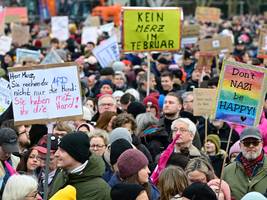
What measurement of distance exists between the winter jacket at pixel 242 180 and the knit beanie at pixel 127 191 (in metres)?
2.03

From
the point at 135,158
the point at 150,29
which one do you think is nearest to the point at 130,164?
the point at 135,158

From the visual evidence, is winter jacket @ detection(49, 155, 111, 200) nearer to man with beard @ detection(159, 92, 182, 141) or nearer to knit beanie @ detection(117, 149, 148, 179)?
knit beanie @ detection(117, 149, 148, 179)

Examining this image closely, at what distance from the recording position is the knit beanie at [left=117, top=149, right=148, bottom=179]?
7750mm

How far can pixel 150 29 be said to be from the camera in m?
14.7

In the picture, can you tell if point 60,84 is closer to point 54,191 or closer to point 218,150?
point 54,191

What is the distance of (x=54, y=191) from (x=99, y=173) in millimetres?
405

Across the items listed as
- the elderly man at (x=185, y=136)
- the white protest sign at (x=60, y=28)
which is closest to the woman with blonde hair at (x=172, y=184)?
the elderly man at (x=185, y=136)

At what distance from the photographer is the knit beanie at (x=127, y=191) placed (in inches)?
280

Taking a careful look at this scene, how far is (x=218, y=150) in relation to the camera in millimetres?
10711

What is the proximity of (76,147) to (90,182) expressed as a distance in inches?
10.9

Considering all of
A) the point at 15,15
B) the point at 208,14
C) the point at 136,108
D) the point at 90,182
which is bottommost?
the point at 208,14

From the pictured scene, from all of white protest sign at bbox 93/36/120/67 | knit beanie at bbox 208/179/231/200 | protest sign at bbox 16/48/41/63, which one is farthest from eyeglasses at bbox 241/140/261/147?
Answer: white protest sign at bbox 93/36/120/67

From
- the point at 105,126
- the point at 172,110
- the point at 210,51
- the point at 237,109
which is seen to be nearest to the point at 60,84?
the point at 237,109

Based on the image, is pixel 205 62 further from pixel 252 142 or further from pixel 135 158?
pixel 135 158
